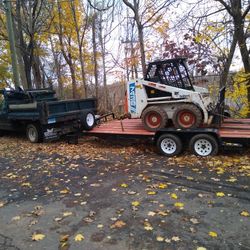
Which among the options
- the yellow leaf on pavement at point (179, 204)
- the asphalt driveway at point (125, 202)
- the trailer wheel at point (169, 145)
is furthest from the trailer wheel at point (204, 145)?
the yellow leaf on pavement at point (179, 204)

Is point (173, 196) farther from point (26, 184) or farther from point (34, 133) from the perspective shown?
point (34, 133)

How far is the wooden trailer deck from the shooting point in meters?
7.43

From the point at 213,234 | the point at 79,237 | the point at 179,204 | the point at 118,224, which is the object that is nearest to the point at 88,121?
the point at 179,204

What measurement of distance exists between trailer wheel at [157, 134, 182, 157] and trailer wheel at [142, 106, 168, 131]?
23.5 inches

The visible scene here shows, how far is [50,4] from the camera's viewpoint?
61.4 feet

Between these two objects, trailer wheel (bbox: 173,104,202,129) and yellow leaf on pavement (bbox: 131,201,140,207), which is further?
trailer wheel (bbox: 173,104,202,129)

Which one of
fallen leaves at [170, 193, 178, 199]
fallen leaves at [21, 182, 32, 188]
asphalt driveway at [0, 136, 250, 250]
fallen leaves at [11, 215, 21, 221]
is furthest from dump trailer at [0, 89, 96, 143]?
fallen leaves at [11, 215, 21, 221]

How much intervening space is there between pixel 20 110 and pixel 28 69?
754cm

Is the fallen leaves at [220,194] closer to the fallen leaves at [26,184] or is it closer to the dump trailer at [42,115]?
the fallen leaves at [26,184]

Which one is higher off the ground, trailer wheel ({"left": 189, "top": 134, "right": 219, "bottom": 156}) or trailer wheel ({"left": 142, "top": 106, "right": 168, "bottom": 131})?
trailer wheel ({"left": 142, "top": 106, "right": 168, "bottom": 131})

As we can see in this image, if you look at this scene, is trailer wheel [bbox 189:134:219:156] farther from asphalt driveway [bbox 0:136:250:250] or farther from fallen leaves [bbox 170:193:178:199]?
fallen leaves [bbox 170:193:178:199]

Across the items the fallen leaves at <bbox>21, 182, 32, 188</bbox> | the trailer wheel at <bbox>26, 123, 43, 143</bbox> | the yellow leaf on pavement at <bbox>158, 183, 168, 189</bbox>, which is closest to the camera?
the yellow leaf on pavement at <bbox>158, 183, 168, 189</bbox>

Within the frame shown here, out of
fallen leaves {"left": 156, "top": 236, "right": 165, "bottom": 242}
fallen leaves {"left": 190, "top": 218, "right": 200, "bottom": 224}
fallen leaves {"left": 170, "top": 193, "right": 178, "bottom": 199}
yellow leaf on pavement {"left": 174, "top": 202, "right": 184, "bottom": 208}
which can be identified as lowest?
fallen leaves {"left": 156, "top": 236, "right": 165, "bottom": 242}

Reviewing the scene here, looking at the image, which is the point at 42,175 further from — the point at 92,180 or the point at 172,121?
the point at 172,121
